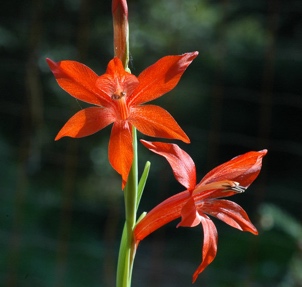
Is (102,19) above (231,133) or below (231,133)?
above

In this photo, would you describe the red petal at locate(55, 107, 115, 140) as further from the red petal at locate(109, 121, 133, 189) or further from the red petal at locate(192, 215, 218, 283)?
the red petal at locate(192, 215, 218, 283)

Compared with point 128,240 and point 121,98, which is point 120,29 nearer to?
point 121,98

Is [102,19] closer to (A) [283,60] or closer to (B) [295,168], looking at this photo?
(A) [283,60]

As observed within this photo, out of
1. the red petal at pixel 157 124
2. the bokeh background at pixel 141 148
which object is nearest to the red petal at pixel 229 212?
the red petal at pixel 157 124

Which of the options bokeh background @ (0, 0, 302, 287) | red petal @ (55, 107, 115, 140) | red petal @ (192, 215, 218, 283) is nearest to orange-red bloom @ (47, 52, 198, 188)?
red petal @ (55, 107, 115, 140)

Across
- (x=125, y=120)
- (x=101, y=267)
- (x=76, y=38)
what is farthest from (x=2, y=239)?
(x=125, y=120)

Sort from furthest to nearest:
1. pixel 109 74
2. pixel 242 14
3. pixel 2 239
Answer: pixel 242 14 < pixel 2 239 < pixel 109 74
